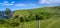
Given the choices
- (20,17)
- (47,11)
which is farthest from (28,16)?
(47,11)

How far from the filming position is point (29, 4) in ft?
5.62

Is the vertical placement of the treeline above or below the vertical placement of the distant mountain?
below

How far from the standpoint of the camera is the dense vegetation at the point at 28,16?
65.7 inches

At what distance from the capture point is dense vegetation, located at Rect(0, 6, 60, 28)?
1.67 metres

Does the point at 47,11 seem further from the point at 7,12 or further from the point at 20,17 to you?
the point at 7,12

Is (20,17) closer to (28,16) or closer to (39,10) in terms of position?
(28,16)

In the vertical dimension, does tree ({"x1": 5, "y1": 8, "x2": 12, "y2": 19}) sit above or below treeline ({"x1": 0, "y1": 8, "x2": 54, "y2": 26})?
above

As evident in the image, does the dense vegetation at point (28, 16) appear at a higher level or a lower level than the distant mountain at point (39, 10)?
lower

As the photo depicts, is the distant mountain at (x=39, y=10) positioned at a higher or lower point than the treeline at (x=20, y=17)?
higher

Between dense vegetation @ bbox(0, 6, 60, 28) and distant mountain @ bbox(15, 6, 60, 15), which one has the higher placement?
distant mountain @ bbox(15, 6, 60, 15)

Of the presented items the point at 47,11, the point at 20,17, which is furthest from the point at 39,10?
the point at 20,17

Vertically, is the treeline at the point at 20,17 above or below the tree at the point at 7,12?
below

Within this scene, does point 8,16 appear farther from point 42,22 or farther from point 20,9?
point 42,22

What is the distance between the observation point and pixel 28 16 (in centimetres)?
171
